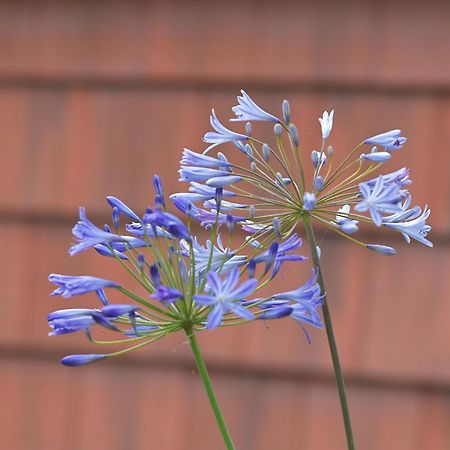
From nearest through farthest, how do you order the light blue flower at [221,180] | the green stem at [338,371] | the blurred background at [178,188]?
the green stem at [338,371] < the light blue flower at [221,180] < the blurred background at [178,188]

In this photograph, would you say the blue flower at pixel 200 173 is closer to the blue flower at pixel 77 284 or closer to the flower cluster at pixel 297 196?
the flower cluster at pixel 297 196

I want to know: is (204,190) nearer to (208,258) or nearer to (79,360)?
(208,258)

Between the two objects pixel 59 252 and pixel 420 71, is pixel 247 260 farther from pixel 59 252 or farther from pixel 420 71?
pixel 59 252

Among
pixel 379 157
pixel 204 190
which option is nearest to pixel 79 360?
pixel 204 190

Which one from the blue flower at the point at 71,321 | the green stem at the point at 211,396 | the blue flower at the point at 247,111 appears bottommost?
the green stem at the point at 211,396

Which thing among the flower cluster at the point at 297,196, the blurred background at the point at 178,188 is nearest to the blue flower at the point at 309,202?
the flower cluster at the point at 297,196

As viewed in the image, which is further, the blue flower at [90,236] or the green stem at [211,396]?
the blue flower at [90,236]
